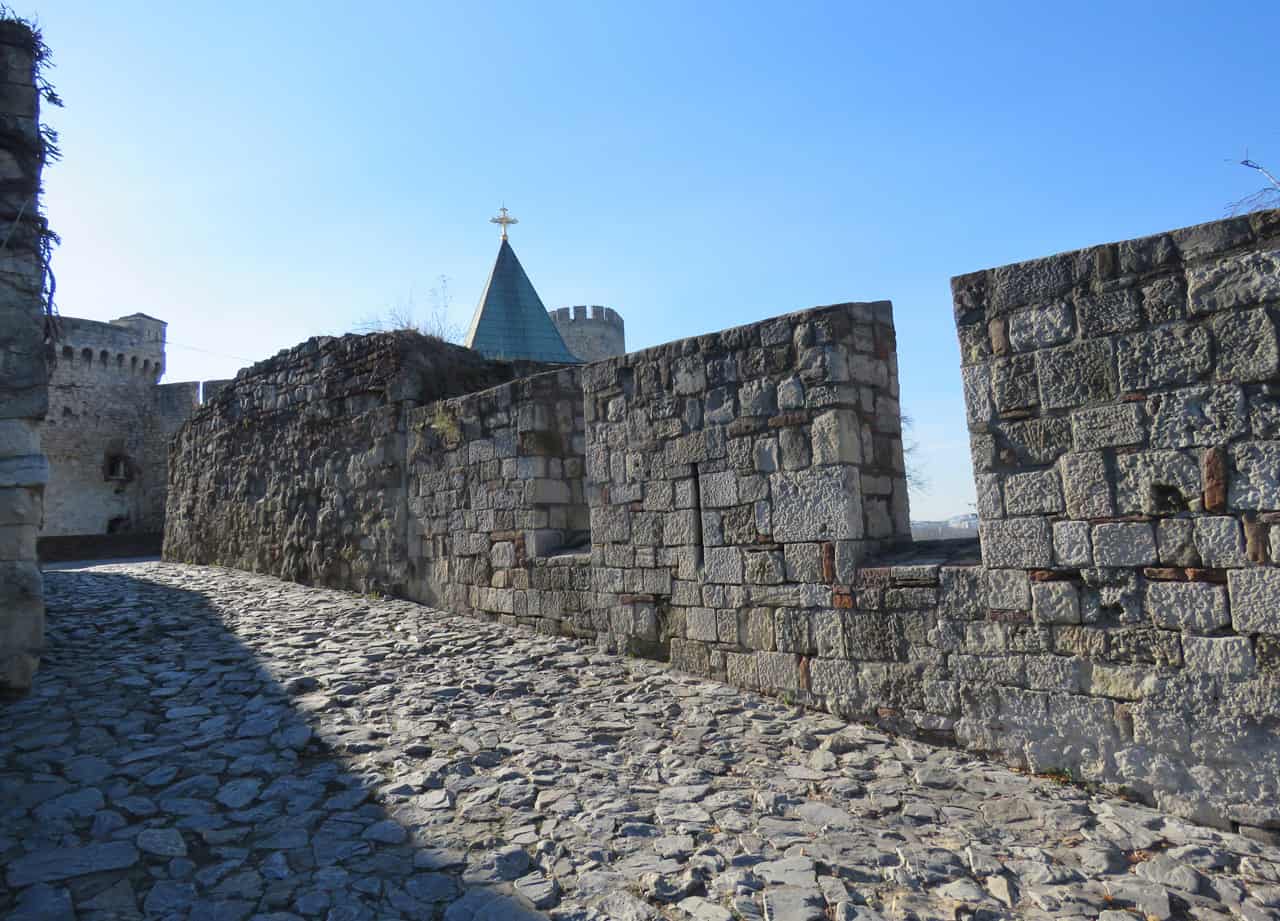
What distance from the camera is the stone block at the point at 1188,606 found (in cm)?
326

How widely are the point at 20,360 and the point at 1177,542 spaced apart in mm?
6033

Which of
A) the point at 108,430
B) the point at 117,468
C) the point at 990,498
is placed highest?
the point at 108,430

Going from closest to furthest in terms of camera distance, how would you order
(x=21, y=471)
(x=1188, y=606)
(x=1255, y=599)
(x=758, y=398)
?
(x=1255, y=599) → (x=1188, y=606) → (x=21, y=471) → (x=758, y=398)

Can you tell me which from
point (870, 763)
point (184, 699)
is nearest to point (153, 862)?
point (184, 699)

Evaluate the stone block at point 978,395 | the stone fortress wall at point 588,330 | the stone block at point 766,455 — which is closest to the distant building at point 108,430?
the stone fortress wall at point 588,330

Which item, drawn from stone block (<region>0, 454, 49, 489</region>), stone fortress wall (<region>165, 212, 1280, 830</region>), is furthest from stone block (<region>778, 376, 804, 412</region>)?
stone block (<region>0, 454, 49, 489</region>)

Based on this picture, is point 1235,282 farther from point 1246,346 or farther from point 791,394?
point 791,394

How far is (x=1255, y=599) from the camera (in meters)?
3.17

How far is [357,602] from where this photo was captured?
322 inches

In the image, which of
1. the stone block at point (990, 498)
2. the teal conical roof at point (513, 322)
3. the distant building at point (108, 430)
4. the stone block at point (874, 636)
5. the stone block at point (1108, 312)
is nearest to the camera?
the stone block at point (1108, 312)

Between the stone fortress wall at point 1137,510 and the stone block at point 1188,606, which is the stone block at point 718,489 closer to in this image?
the stone fortress wall at point 1137,510

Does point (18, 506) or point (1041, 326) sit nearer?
point (1041, 326)

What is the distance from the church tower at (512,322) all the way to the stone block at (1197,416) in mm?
16466

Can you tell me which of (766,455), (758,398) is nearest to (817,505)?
(766,455)
